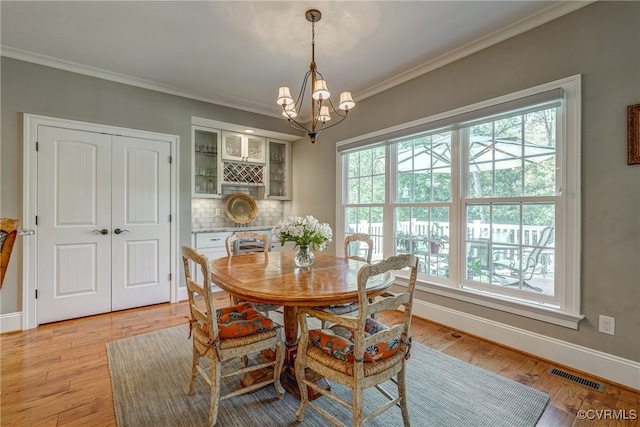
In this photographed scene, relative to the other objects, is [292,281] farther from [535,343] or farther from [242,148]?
[242,148]

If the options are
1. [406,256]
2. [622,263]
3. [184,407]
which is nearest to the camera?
[406,256]

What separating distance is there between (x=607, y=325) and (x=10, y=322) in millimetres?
5080

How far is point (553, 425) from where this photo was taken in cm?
165

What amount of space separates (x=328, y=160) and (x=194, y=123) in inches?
75.4

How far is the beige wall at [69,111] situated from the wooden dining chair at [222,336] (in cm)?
234

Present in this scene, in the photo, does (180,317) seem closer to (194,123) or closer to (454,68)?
(194,123)

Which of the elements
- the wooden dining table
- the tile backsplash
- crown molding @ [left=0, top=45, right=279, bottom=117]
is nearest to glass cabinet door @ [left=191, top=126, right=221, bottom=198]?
the tile backsplash

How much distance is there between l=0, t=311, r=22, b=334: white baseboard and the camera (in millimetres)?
2859

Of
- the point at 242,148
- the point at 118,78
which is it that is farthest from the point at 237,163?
the point at 118,78

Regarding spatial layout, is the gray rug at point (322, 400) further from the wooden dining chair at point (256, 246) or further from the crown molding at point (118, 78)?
the crown molding at point (118, 78)

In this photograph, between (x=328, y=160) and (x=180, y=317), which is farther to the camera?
(x=328, y=160)

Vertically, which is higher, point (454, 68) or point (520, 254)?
point (454, 68)

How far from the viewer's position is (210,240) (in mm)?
4125

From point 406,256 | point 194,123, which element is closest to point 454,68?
point 406,256
